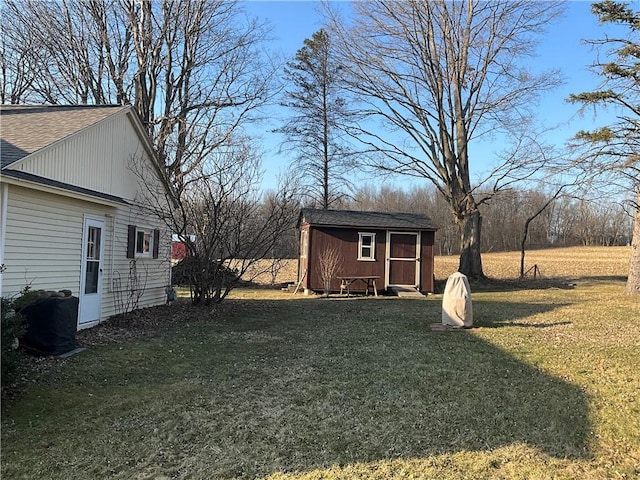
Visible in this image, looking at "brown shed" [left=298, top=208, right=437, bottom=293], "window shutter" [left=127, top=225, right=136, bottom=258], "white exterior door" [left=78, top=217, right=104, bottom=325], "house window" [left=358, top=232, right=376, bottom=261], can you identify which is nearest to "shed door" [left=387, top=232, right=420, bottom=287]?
"brown shed" [left=298, top=208, right=437, bottom=293]

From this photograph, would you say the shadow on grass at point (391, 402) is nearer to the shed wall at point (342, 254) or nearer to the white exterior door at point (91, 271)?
the white exterior door at point (91, 271)

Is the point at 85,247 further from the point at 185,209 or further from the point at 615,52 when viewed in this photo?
the point at 615,52

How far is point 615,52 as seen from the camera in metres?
14.0

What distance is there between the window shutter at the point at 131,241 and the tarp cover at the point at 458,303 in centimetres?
656

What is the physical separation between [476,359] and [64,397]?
5.02m

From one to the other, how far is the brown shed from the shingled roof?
880 cm

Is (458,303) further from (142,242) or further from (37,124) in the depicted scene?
(37,124)

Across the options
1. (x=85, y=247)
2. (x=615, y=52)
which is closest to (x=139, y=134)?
(x=85, y=247)

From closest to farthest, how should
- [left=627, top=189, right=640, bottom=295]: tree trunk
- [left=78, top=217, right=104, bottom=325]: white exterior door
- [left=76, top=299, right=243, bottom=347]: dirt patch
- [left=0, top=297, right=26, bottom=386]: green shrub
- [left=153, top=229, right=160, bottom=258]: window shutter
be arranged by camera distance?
1. [left=0, top=297, right=26, bottom=386]: green shrub
2. [left=76, top=299, right=243, bottom=347]: dirt patch
3. [left=78, top=217, right=104, bottom=325]: white exterior door
4. [left=153, top=229, right=160, bottom=258]: window shutter
5. [left=627, top=189, right=640, bottom=295]: tree trunk

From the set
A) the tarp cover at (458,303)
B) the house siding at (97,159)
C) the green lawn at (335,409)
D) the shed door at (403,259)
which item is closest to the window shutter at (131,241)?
the house siding at (97,159)

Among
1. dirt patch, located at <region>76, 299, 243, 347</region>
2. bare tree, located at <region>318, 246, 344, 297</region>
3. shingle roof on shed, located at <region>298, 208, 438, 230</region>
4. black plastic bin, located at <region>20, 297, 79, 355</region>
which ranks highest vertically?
shingle roof on shed, located at <region>298, 208, 438, 230</region>

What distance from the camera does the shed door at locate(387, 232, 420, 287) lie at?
17.4 m

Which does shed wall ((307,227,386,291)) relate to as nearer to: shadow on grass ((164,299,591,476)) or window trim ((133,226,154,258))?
window trim ((133,226,154,258))

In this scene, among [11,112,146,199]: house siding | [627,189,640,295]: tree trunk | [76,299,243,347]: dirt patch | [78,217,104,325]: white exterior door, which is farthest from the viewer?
[627,189,640,295]: tree trunk
